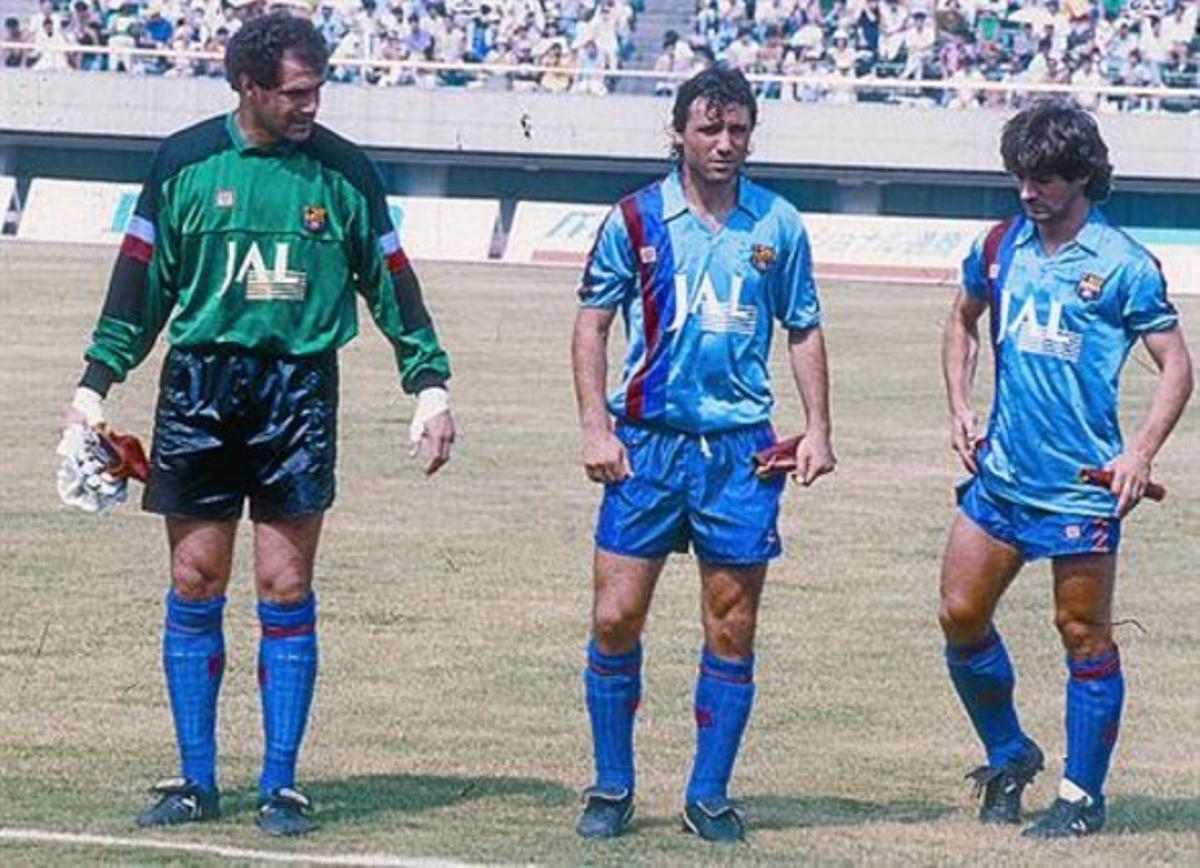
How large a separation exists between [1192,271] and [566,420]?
67.5ft

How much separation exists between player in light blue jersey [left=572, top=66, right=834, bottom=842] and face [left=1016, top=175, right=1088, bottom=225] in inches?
24.5

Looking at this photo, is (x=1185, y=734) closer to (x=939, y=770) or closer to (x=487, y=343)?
(x=939, y=770)

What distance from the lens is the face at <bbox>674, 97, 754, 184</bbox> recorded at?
808cm

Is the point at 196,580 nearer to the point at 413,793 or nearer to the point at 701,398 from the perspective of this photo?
the point at 413,793

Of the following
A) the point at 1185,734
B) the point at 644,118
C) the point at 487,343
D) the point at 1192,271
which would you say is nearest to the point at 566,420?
the point at 487,343

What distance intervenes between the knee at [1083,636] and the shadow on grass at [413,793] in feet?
5.09

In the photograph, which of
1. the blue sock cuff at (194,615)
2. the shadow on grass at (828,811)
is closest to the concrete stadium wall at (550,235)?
the shadow on grass at (828,811)

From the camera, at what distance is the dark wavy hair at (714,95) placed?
8.09 metres

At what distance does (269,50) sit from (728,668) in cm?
208

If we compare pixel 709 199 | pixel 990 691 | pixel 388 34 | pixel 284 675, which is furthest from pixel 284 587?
pixel 388 34

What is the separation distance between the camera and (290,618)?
8.25 meters

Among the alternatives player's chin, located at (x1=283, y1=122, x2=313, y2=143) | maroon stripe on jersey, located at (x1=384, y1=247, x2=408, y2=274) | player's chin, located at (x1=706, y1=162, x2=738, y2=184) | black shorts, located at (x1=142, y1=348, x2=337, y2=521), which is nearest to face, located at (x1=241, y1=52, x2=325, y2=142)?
player's chin, located at (x1=283, y1=122, x2=313, y2=143)

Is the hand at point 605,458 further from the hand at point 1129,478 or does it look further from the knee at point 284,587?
the hand at point 1129,478

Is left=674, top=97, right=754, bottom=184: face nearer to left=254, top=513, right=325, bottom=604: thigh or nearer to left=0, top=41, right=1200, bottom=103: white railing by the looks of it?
left=254, top=513, right=325, bottom=604: thigh
